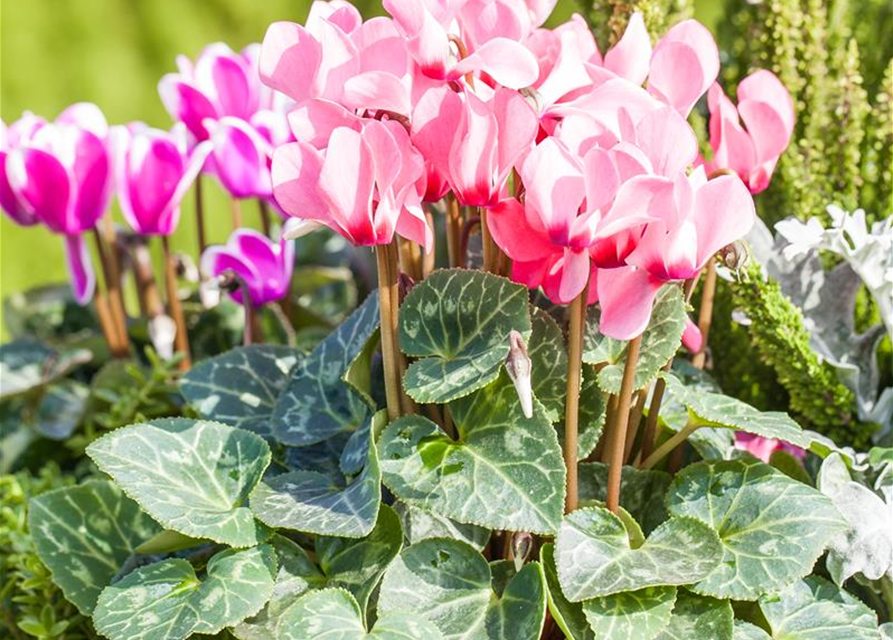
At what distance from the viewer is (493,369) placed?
84 centimetres

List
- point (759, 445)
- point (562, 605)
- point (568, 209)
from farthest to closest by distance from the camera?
point (759, 445) → point (562, 605) → point (568, 209)

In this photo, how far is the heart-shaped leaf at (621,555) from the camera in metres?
0.82

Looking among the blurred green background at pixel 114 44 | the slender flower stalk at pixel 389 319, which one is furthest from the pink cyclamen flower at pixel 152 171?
the blurred green background at pixel 114 44

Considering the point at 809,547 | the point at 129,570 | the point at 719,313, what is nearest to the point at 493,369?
the point at 809,547

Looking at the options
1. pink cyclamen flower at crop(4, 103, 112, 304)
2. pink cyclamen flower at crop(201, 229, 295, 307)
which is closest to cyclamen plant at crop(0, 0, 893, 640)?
pink cyclamen flower at crop(201, 229, 295, 307)

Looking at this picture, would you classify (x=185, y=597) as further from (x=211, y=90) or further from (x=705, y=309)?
(x=211, y=90)

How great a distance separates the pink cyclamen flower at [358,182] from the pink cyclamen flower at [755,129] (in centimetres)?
30

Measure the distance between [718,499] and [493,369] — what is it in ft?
0.76

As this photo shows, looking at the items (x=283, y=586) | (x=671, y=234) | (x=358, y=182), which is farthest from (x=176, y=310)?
(x=671, y=234)

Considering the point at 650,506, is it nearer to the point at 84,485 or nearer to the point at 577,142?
the point at 577,142

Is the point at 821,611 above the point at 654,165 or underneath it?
underneath

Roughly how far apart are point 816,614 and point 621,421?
0.23 meters

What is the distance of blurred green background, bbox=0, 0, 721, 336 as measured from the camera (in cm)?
267

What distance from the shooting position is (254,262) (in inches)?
52.4
